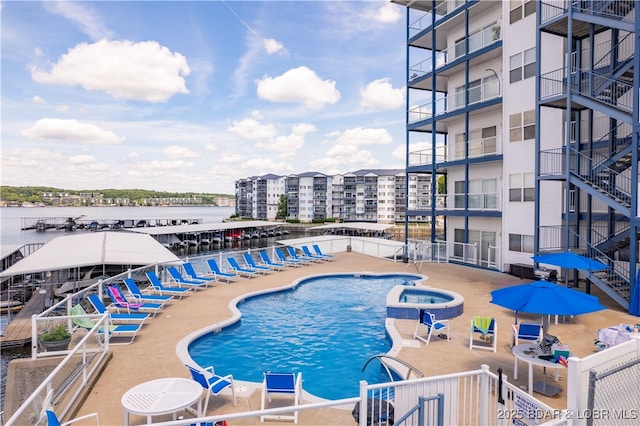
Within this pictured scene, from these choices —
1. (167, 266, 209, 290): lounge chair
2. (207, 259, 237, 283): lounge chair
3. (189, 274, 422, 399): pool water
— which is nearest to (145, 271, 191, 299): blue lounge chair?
(167, 266, 209, 290): lounge chair

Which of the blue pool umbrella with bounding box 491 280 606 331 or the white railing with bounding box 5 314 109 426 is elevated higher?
the blue pool umbrella with bounding box 491 280 606 331

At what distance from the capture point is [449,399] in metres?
5.54

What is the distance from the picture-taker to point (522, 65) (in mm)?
20578

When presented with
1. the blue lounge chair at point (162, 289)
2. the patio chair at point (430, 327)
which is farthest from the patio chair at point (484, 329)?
the blue lounge chair at point (162, 289)

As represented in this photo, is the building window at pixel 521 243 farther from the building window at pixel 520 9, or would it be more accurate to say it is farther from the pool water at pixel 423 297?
the building window at pixel 520 9

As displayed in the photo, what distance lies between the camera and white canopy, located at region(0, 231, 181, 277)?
15.6m

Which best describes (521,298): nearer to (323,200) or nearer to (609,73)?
(609,73)

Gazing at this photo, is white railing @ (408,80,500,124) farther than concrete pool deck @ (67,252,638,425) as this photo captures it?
Yes

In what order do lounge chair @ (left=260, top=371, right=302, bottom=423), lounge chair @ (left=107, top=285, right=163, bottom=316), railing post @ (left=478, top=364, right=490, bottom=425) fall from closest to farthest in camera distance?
railing post @ (left=478, top=364, right=490, bottom=425), lounge chair @ (left=260, top=371, right=302, bottom=423), lounge chair @ (left=107, top=285, right=163, bottom=316)

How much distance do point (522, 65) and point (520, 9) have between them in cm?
290

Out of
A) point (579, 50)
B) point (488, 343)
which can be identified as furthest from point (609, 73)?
point (488, 343)

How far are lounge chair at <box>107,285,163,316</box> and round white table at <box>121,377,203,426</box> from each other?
656 cm

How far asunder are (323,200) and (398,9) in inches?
2916

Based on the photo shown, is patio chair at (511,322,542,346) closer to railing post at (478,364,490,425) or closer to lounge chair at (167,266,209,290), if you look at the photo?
railing post at (478,364,490,425)
